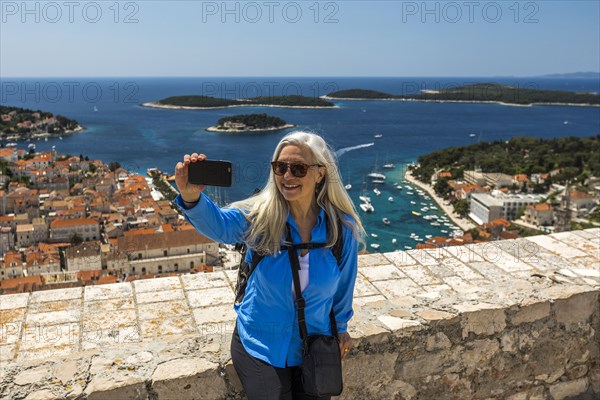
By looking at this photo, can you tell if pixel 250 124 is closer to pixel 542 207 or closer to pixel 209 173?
pixel 542 207

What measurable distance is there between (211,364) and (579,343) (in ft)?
5.23

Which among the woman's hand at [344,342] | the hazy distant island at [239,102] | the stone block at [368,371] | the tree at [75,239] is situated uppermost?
the hazy distant island at [239,102]

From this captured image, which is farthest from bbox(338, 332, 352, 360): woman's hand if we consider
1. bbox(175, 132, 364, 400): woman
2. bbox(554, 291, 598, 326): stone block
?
bbox(554, 291, 598, 326): stone block

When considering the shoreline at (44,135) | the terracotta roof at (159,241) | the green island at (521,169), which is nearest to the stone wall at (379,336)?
the terracotta roof at (159,241)

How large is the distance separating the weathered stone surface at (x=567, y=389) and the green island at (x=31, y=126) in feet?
222

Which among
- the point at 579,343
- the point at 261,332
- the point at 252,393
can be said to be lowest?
the point at 579,343

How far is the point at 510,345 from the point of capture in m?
2.04

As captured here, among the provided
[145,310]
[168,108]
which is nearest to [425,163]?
[145,310]

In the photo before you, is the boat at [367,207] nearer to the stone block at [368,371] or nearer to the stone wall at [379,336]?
the stone wall at [379,336]

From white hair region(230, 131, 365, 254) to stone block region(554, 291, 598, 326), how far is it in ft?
3.66

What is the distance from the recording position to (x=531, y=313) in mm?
2045

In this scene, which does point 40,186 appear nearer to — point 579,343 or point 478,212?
point 478,212

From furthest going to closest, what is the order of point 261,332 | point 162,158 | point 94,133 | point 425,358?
point 94,133 → point 162,158 → point 425,358 → point 261,332

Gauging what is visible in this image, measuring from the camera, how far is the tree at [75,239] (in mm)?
25141
